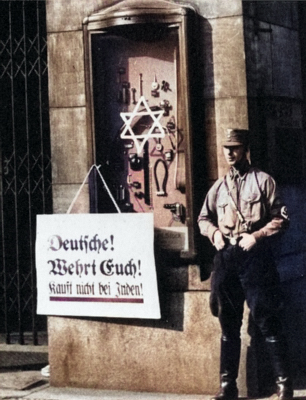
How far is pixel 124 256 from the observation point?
315 inches

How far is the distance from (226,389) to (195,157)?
2062 mm

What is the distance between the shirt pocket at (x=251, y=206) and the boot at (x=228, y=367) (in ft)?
3.48

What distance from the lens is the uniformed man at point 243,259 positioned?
7246 mm

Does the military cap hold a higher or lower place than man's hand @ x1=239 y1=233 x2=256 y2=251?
higher

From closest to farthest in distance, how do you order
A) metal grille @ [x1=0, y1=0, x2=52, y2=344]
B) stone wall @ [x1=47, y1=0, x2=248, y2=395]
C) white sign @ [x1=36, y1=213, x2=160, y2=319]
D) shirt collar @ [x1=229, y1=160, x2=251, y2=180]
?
shirt collar @ [x1=229, y1=160, x2=251, y2=180], stone wall @ [x1=47, y1=0, x2=248, y2=395], white sign @ [x1=36, y1=213, x2=160, y2=319], metal grille @ [x1=0, y1=0, x2=52, y2=344]

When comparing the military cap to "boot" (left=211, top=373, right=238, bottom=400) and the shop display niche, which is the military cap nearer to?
the shop display niche

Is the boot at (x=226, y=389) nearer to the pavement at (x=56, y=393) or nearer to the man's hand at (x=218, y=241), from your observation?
the pavement at (x=56, y=393)

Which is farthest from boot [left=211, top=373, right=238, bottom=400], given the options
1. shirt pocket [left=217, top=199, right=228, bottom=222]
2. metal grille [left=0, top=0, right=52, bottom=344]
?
metal grille [left=0, top=0, right=52, bottom=344]

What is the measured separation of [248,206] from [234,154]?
0.46 m

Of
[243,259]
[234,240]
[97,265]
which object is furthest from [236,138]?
[97,265]

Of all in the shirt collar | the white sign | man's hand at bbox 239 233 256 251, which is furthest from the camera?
the white sign

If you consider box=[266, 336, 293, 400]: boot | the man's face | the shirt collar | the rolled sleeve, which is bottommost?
box=[266, 336, 293, 400]: boot

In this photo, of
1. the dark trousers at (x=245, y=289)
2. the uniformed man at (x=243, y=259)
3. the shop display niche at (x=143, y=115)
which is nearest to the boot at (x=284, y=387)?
the uniformed man at (x=243, y=259)

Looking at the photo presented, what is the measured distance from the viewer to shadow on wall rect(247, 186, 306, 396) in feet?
25.6
